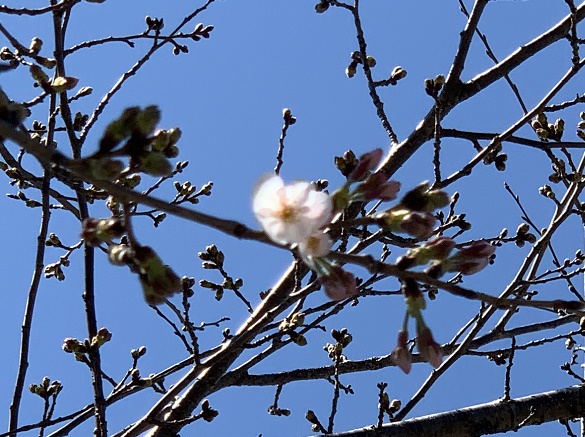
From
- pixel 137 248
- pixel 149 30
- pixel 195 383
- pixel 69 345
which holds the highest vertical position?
pixel 149 30

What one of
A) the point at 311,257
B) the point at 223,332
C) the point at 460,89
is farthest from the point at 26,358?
the point at 460,89

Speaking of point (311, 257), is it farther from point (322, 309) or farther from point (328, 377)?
point (328, 377)

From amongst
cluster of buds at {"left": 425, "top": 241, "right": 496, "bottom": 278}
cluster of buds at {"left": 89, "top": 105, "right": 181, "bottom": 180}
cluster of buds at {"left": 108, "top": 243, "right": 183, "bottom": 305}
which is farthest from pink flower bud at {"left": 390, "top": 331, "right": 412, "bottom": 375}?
cluster of buds at {"left": 89, "top": 105, "right": 181, "bottom": 180}

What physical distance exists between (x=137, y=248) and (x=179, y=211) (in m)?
0.23

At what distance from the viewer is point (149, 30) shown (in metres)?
3.70

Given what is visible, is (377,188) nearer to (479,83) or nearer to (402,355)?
(402,355)

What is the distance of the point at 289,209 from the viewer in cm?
142

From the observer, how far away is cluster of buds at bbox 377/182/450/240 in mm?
1460

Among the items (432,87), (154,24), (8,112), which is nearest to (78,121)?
(154,24)

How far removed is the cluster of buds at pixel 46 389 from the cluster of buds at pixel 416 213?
2396mm

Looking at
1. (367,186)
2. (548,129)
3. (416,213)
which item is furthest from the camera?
(548,129)

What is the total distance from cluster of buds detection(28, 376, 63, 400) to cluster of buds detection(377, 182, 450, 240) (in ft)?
7.86

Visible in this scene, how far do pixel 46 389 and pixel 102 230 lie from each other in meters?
2.21

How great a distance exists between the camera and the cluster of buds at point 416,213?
146 cm
